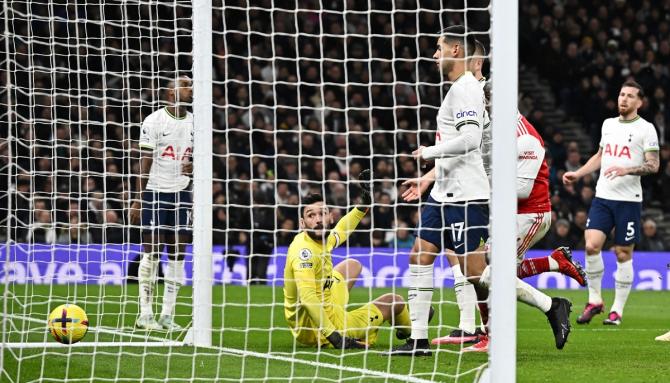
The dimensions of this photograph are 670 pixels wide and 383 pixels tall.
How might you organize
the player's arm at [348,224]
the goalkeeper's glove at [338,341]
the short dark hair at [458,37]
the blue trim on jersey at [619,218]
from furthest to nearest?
the blue trim on jersey at [619,218], the player's arm at [348,224], the goalkeeper's glove at [338,341], the short dark hair at [458,37]

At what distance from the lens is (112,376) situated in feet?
20.8

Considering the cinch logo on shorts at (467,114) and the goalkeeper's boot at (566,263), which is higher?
the cinch logo on shorts at (467,114)

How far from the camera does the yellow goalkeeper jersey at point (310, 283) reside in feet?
25.6

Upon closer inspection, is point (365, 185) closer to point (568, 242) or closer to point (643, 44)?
point (568, 242)

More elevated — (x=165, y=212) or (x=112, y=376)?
(x=165, y=212)

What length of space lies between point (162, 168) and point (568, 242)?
947 cm

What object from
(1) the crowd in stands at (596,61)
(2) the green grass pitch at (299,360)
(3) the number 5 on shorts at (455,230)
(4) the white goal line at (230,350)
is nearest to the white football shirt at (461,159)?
(3) the number 5 on shorts at (455,230)

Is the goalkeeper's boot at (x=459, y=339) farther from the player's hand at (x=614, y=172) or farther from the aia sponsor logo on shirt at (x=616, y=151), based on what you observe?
the aia sponsor logo on shirt at (x=616, y=151)

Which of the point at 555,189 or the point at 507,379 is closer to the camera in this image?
the point at 507,379

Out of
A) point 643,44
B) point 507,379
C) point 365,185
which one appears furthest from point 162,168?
point 643,44

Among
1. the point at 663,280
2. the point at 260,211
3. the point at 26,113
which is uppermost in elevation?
the point at 26,113

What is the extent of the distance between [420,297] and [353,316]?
107 centimetres

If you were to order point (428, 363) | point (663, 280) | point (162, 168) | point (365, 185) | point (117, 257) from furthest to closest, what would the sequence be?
1. point (663, 280)
2. point (117, 257)
3. point (162, 168)
4. point (365, 185)
5. point (428, 363)

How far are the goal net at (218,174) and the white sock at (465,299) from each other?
16cm
